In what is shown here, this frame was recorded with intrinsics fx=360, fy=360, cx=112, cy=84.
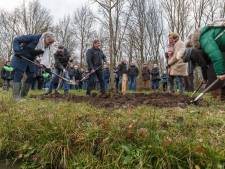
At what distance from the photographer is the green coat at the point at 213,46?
5613mm

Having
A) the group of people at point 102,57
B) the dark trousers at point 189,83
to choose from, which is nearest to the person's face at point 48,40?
the group of people at point 102,57

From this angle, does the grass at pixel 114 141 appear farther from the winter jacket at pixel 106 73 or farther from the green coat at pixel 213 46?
the winter jacket at pixel 106 73

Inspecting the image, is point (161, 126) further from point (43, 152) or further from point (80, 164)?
point (43, 152)

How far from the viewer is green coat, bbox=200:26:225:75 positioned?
18.4 feet

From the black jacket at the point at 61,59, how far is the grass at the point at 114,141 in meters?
7.06

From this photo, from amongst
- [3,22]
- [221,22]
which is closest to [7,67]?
[221,22]

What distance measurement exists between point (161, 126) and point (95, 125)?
0.78m

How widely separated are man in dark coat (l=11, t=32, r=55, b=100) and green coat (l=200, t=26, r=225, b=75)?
370cm

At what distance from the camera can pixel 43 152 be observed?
4.02 m

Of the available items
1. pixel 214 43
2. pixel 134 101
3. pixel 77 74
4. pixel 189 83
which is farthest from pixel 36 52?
pixel 77 74

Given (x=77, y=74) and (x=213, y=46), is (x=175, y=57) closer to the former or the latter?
(x=213, y=46)

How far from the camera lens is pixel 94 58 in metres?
11.5

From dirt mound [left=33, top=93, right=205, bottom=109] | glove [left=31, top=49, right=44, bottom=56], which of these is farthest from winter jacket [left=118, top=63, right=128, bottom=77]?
glove [left=31, top=49, right=44, bottom=56]

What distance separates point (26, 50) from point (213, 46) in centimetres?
435
